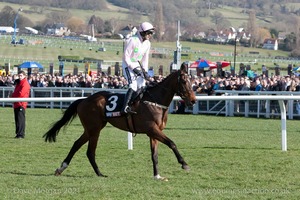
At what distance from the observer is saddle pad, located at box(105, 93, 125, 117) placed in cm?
1138

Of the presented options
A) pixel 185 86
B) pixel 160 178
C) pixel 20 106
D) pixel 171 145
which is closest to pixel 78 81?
pixel 20 106

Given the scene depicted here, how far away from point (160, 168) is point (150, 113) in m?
1.17

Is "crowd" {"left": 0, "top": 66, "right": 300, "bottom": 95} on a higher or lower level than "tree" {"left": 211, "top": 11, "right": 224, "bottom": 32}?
lower

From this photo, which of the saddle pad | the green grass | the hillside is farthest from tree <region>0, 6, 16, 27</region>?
the saddle pad

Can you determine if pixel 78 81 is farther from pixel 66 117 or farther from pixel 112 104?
pixel 112 104

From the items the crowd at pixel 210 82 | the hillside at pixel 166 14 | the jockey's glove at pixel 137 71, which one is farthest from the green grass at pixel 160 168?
the hillside at pixel 166 14

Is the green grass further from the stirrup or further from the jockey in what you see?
the jockey

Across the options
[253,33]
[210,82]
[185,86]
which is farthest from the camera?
[253,33]

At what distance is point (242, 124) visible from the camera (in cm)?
2291

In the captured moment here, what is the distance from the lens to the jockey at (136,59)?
37.0ft

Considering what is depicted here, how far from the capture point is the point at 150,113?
11172 millimetres

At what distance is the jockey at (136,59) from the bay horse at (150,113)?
0.17 m

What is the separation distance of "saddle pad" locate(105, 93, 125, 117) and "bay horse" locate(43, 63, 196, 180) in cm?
6

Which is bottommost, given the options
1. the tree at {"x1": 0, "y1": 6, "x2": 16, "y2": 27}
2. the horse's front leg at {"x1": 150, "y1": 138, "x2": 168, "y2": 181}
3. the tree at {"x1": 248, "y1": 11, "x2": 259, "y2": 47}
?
the horse's front leg at {"x1": 150, "y1": 138, "x2": 168, "y2": 181}
